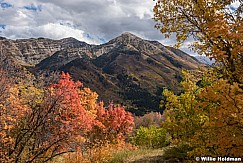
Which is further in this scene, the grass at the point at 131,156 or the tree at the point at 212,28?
the grass at the point at 131,156

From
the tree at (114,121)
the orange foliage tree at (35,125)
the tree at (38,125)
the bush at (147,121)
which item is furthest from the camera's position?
the bush at (147,121)

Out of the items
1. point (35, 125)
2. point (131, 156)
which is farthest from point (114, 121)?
point (35, 125)

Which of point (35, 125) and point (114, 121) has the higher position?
point (35, 125)

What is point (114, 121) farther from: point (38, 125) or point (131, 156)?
point (38, 125)

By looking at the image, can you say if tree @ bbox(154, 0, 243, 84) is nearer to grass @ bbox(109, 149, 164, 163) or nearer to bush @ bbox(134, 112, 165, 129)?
grass @ bbox(109, 149, 164, 163)

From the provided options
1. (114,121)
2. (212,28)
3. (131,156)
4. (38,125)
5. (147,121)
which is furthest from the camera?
(147,121)

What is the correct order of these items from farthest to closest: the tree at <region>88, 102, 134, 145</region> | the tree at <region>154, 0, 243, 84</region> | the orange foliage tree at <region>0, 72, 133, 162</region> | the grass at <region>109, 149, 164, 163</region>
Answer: the tree at <region>88, 102, 134, 145</region> → the grass at <region>109, 149, 164, 163</region> → the orange foliage tree at <region>0, 72, 133, 162</region> → the tree at <region>154, 0, 243, 84</region>

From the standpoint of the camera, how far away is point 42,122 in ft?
49.4

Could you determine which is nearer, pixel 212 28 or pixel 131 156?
pixel 212 28

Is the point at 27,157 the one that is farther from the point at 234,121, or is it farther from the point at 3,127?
the point at 234,121

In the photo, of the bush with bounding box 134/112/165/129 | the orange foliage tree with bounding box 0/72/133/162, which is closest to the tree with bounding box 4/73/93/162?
the orange foliage tree with bounding box 0/72/133/162

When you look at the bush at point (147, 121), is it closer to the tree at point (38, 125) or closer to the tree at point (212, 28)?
the tree at point (38, 125)

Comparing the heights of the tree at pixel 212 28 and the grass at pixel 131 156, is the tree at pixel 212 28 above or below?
above

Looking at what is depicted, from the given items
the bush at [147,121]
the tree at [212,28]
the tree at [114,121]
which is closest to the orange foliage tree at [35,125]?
the tree at [212,28]
